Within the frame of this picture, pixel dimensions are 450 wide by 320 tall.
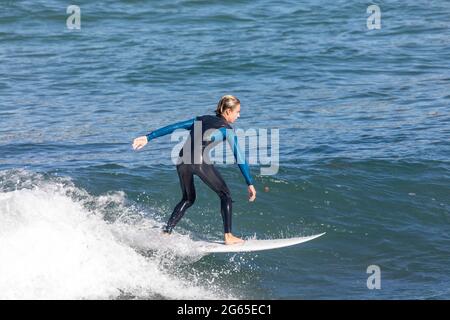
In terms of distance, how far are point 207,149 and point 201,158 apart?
0.12 metres

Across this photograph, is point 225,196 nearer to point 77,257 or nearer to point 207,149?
point 207,149

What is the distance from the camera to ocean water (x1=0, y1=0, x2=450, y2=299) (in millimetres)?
9500

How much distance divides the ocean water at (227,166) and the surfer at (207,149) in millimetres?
628

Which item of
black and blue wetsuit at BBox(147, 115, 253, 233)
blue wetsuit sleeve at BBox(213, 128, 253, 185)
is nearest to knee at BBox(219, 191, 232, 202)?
black and blue wetsuit at BBox(147, 115, 253, 233)

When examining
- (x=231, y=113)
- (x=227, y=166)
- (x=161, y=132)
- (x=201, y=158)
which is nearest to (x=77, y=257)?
(x=161, y=132)

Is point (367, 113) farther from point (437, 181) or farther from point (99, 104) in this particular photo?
point (99, 104)

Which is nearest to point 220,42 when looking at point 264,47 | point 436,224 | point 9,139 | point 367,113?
point 264,47

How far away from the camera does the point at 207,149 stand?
970 centimetres

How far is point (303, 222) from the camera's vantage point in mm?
11695

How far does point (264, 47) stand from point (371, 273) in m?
12.5

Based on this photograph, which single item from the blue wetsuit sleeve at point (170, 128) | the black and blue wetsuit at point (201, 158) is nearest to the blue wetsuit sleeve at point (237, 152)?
the black and blue wetsuit at point (201, 158)

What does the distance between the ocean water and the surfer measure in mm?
628

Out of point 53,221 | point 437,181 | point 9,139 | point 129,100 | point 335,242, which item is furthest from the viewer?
point 129,100
